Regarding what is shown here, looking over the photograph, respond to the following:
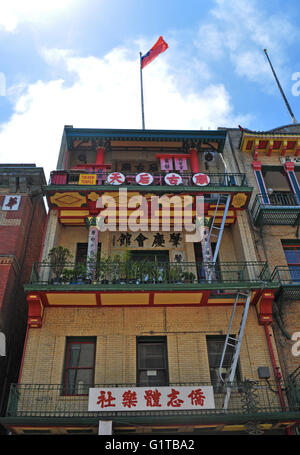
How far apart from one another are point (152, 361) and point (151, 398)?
7.53 ft

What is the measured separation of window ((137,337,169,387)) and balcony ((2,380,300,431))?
2.18ft

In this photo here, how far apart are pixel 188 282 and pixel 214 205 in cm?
448

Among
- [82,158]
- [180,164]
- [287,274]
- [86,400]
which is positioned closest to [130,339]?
[86,400]

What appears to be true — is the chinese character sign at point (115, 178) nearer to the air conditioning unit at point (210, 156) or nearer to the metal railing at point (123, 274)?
the metal railing at point (123, 274)

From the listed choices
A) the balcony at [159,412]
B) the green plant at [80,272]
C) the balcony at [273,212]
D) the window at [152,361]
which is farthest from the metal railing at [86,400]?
the balcony at [273,212]

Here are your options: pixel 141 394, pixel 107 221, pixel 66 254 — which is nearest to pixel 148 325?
pixel 141 394

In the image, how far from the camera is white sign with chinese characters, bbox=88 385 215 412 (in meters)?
12.2

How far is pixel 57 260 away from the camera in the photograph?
52.2ft

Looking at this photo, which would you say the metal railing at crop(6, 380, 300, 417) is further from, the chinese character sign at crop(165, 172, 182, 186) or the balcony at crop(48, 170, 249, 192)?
the chinese character sign at crop(165, 172, 182, 186)

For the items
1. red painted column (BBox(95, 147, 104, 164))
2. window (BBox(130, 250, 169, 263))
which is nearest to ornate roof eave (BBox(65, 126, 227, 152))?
red painted column (BBox(95, 147, 104, 164))

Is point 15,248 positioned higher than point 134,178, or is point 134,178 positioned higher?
point 134,178

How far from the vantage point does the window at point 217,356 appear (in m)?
14.4
